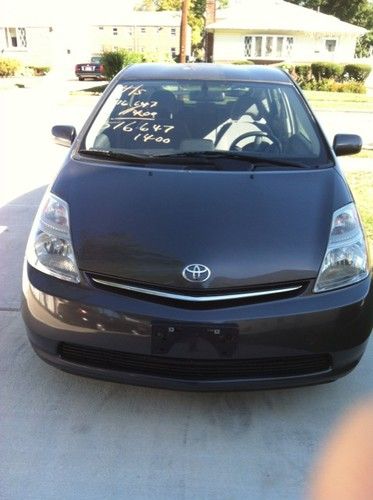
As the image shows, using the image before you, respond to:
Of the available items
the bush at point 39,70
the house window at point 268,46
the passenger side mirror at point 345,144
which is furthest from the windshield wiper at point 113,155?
the house window at point 268,46

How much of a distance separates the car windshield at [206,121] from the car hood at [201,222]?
376 mm

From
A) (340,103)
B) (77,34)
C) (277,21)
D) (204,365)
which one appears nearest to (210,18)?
(277,21)

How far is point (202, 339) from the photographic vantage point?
90.3 inches

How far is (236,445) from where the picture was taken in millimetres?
2463

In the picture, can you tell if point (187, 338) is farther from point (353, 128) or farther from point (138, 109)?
point (353, 128)

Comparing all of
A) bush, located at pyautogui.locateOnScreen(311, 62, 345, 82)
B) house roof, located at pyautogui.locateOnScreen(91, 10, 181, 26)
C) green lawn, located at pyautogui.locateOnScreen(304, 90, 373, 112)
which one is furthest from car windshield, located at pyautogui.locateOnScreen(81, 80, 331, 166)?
house roof, located at pyautogui.locateOnScreen(91, 10, 181, 26)

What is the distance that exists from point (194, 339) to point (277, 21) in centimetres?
3802

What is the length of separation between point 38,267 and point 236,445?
1.25 meters

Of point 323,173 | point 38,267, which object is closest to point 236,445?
point 38,267

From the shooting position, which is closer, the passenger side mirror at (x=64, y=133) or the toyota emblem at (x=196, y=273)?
the toyota emblem at (x=196, y=273)

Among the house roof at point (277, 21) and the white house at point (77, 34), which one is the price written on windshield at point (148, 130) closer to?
the house roof at point (277, 21)

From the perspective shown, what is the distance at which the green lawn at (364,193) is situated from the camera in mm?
5367

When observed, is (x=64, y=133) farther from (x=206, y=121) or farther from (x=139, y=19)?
(x=139, y=19)

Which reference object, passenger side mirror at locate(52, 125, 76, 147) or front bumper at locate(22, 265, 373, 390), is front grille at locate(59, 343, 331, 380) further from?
passenger side mirror at locate(52, 125, 76, 147)
